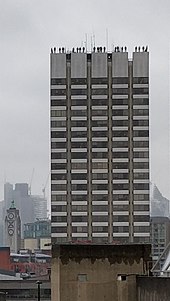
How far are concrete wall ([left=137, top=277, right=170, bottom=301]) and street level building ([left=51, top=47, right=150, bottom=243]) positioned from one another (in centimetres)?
8921

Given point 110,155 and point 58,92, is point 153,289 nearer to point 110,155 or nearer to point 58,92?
point 110,155

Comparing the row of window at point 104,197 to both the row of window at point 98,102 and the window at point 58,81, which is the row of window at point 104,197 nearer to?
the row of window at point 98,102

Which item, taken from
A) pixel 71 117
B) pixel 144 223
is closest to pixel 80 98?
pixel 71 117

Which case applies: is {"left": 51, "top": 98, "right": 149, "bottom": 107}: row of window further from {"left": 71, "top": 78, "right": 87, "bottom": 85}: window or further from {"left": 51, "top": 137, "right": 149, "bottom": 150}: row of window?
{"left": 51, "top": 137, "right": 149, "bottom": 150}: row of window

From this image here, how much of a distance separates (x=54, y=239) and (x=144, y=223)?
11587mm

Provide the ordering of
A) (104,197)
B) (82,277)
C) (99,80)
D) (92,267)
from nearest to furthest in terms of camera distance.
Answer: (92,267) < (82,277) < (104,197) < (99,80)

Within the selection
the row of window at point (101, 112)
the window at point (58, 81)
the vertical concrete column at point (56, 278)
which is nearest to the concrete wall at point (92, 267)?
the vertical concrete column at point (56, 278)

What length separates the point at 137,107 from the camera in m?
117

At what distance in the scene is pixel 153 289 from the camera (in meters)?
22.1

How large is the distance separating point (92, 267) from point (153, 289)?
19.1 feet

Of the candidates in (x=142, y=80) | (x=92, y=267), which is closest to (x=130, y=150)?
(x=142, y=80)

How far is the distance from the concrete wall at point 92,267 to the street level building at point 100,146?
8484cm

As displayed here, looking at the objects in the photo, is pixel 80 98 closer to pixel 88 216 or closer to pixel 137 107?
pixel 137 107

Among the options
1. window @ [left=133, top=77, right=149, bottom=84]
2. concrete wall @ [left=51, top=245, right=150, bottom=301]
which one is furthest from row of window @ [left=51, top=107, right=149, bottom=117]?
concrete wall @ [left=51, top=245, right=150, bottom=301]
